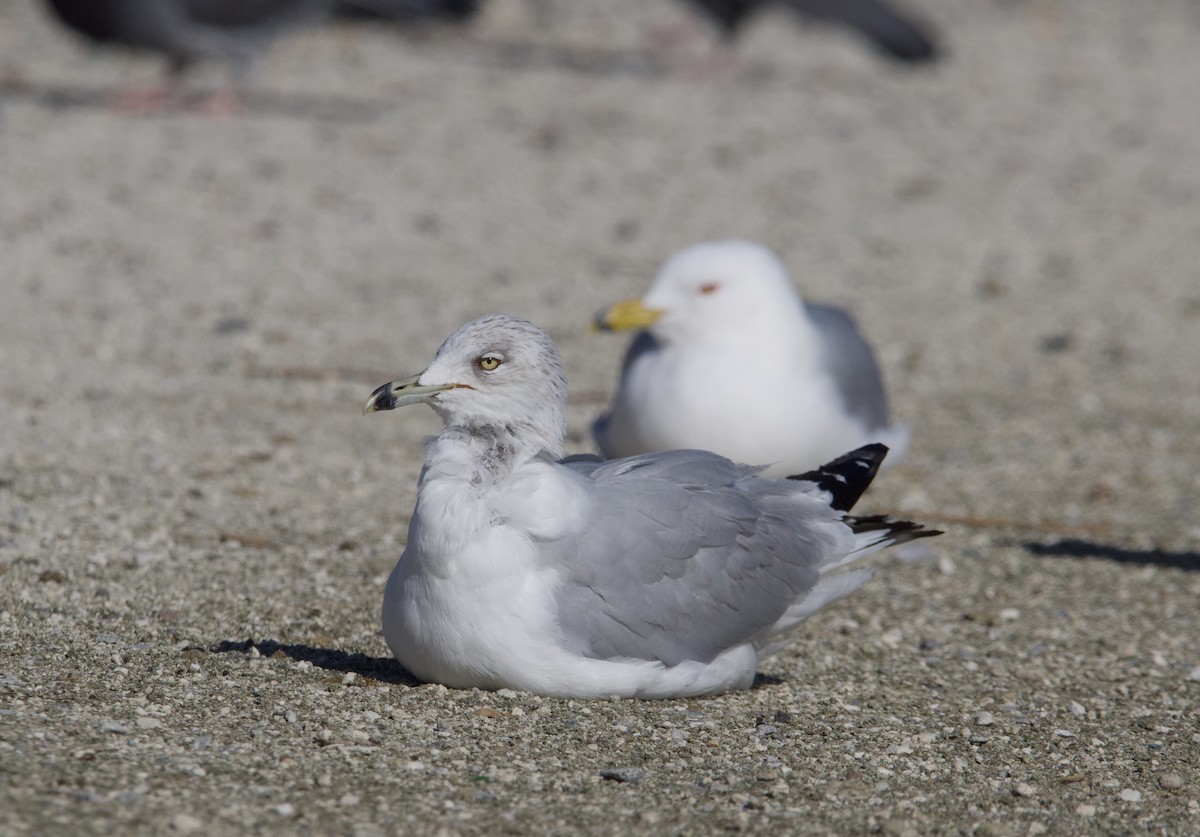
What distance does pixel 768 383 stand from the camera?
227 inches

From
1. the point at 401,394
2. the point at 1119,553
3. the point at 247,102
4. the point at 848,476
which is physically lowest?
the point at 1119,553

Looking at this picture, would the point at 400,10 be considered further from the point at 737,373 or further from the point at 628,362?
the point at 737,373

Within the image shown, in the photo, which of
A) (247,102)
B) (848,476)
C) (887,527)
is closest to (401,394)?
(848,476)

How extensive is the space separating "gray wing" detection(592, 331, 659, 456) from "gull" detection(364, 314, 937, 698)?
1.48 m

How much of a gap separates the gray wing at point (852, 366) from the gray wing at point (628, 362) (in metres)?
0.60

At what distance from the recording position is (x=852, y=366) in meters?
6.05

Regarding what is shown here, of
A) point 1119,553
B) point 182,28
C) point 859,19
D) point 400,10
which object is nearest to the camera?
point 1119,553

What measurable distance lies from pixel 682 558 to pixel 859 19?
1146 cm

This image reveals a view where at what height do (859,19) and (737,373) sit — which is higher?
(859,19)

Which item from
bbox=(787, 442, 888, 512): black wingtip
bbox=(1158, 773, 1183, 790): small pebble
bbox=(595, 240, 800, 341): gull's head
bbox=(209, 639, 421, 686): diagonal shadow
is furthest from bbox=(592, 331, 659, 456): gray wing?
bbox=(1158, 773, 1183, 790): small pebble

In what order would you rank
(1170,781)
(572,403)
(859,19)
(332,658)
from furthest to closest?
(859,19) → (572,403) → (332,658) → (1170,781)

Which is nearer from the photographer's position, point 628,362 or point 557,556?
point 557,556

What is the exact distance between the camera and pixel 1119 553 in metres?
6.16

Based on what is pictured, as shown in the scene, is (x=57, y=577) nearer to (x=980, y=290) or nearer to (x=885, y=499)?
(x=885, y=499)
